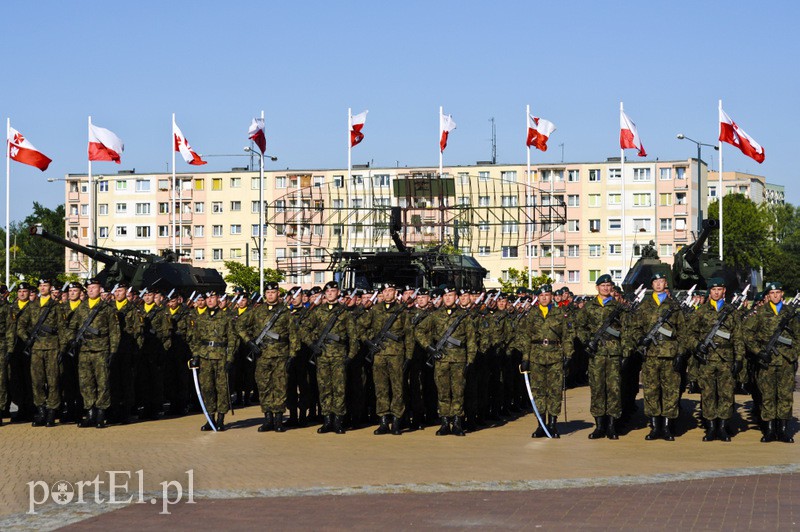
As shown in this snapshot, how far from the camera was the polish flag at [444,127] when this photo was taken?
42531 millimetres

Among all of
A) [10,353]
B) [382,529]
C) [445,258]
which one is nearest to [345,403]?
[10,353]

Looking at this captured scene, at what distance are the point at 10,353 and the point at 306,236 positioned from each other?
16897 millimetres

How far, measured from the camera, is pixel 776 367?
635 inches

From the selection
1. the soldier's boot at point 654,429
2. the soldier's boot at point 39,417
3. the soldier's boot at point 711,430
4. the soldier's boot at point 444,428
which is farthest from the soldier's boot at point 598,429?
the soldier's boot at point 39,417

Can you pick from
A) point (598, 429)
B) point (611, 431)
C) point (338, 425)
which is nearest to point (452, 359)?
point (338, 425)

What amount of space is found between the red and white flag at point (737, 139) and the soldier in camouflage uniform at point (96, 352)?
77.8 feet

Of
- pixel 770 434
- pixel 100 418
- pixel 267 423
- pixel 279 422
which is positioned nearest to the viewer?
pixel 770 434

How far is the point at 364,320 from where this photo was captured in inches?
688

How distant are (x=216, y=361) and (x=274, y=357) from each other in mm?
847

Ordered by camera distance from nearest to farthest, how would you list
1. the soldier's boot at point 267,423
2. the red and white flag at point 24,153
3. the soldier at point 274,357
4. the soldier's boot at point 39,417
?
the soldier at point 274,357 < the soldier's boot at point 267,423 < the soldier's boot at point 39,417 < the red and white flag at point 24,153

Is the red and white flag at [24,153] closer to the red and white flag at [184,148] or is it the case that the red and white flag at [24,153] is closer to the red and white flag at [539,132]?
the red and white flag at [184,148]

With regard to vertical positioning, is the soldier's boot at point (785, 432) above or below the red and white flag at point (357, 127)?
below

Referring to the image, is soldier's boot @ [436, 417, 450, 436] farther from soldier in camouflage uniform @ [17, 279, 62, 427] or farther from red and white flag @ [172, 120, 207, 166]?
red and white flag @ [172, 120, 207, 166]

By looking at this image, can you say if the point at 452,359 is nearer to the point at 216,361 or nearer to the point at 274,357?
the point at 274,357
